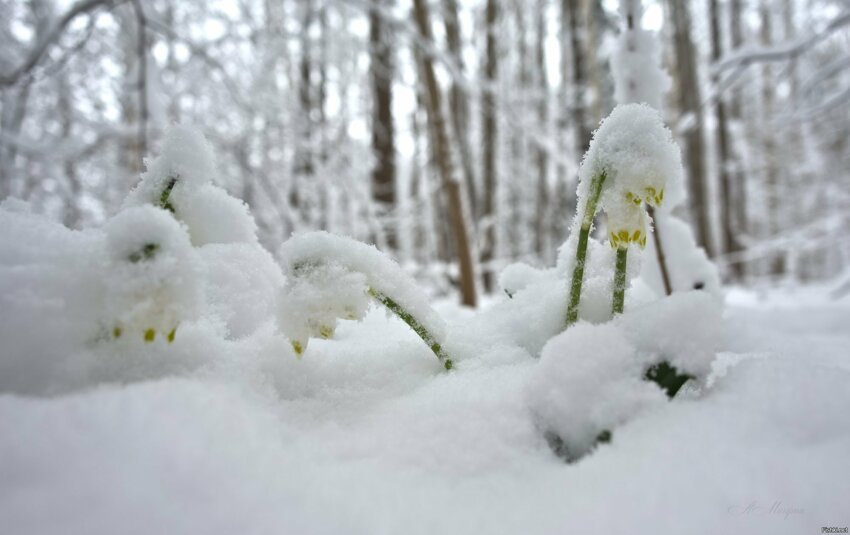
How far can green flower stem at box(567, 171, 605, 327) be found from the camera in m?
0.75

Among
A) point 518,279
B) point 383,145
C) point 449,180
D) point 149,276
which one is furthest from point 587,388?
point 383,145

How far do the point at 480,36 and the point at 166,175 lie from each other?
31.6ft

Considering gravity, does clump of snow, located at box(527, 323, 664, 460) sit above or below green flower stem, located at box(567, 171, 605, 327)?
below

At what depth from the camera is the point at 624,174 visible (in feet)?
2.36

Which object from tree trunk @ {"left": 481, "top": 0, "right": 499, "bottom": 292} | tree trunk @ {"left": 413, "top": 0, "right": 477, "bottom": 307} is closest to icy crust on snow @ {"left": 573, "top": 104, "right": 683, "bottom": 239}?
tree trunk @ {"left": 413, "top": 0, "right": 477, "bottom": 307}

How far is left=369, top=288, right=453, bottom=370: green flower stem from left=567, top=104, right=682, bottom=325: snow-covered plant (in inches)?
9.8

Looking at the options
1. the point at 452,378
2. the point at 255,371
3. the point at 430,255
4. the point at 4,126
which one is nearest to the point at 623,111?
the point at 452,378

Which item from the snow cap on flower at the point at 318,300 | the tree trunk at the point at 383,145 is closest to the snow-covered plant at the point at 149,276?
the snow cap on flower at the point at 318,300

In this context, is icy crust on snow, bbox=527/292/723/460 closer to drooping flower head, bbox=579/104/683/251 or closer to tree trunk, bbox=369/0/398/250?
drooping flower head, bbox=579/104/683/251

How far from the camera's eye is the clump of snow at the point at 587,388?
2.04 feet

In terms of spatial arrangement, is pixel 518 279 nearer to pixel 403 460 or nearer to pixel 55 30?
pixel 403 460

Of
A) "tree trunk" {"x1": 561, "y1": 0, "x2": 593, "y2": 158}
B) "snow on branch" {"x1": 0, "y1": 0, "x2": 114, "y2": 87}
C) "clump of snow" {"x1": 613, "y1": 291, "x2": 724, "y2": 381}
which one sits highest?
"tree trunk" {"x1": 561, "y1": 0, "x2": 593, "y2": 158}

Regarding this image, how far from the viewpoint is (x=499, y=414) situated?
0.67 metres

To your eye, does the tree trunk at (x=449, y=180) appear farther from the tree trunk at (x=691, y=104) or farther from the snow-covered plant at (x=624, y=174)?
the tree trunk at (x=691, y=104)
